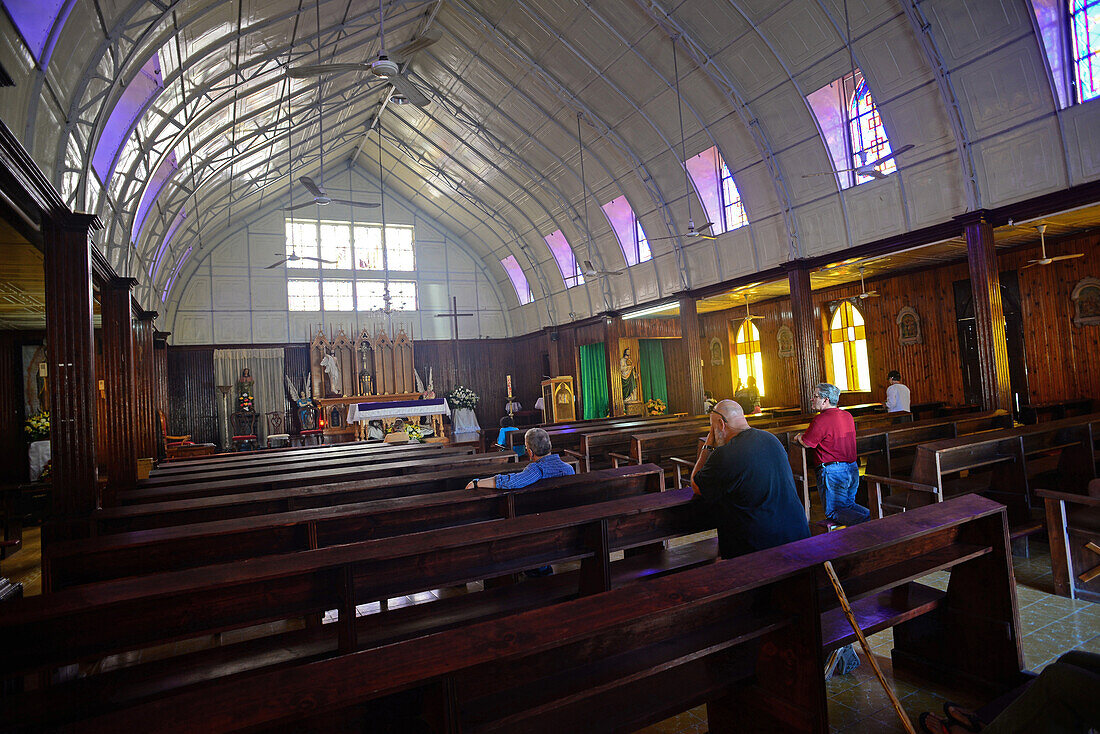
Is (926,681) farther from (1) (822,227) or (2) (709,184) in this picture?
(2) (709,184)

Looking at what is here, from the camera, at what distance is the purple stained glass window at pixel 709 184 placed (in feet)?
41.0

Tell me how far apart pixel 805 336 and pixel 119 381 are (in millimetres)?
11296

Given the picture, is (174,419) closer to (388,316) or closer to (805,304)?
(388,316)

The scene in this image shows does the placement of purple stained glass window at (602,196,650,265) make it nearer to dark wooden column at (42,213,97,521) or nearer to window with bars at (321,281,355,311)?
window with bars at (321,281,355,311)

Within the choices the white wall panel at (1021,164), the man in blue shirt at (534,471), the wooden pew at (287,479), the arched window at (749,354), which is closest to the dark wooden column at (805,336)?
the white wall panel at (1021,164)

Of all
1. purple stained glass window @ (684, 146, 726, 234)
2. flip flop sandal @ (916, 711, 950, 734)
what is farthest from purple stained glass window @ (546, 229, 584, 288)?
flip flop sandal @ (916, 711, 950, 734)

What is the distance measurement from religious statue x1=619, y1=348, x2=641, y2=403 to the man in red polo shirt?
35.9 ft

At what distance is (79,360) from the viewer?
558 cm

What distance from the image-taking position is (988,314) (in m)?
8.36

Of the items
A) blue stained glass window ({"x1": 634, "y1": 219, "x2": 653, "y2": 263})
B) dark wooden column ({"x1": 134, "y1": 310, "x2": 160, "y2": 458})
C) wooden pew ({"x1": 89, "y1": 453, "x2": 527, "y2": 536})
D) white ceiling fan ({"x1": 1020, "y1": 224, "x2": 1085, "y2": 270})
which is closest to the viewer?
wooden pew ({"x1": 89, "y1": 453, "x2": 527, "y2": 536})

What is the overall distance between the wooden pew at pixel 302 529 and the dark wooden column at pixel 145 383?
8.29 m

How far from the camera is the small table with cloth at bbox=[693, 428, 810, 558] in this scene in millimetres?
2967

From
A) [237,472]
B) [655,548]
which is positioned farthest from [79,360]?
[655,548]

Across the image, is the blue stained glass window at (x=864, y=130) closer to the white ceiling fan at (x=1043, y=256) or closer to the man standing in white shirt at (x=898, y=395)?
the white ceiling fan at (x=1043, y=256)
